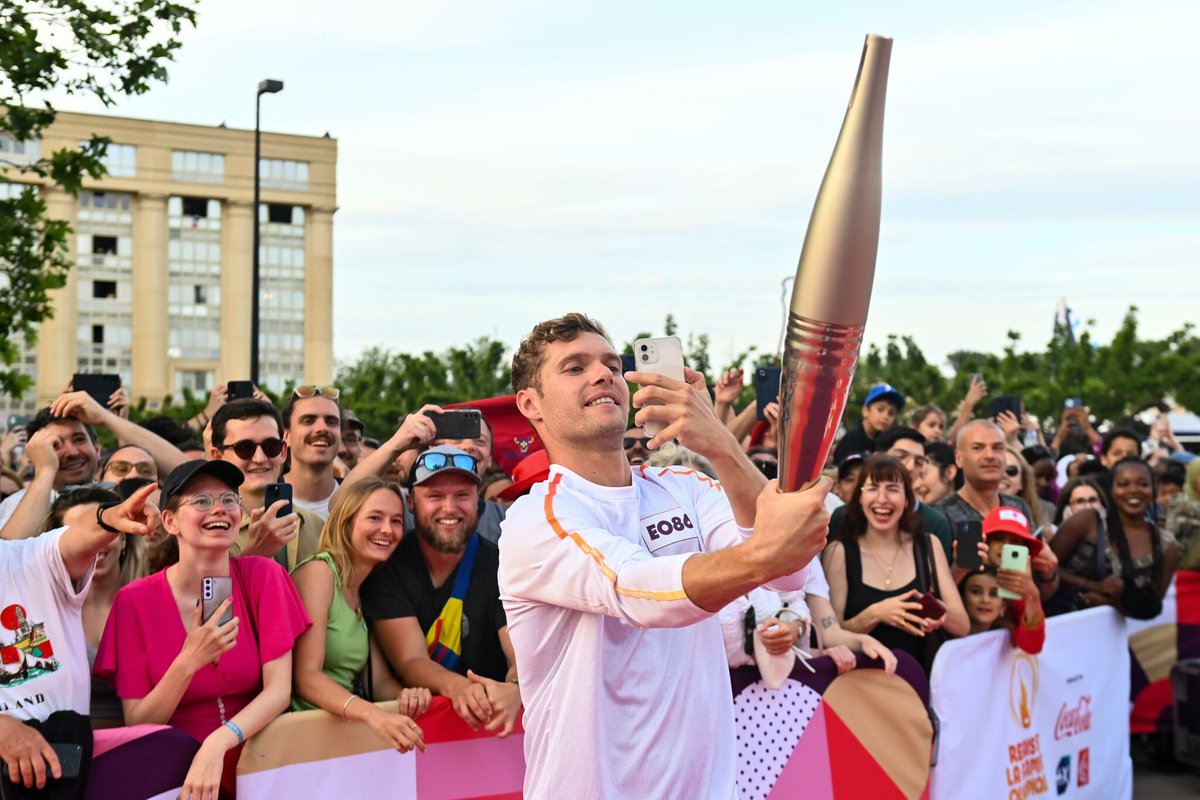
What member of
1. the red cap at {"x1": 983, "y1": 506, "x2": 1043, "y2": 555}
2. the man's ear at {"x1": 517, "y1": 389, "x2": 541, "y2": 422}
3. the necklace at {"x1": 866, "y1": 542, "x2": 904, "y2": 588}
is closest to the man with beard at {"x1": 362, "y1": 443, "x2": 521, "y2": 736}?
the man's ear at {"x1": 517, "y1": 389, "x2": 541, "y2": 422}

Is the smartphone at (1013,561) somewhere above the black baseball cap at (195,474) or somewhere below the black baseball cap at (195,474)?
below

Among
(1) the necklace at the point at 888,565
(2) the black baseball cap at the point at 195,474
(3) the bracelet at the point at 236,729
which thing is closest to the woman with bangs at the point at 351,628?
(3) the bracelet at the point at 236,729

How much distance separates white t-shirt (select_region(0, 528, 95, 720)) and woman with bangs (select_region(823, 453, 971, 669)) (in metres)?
3.64

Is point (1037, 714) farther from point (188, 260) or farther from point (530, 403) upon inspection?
point (188, 260)

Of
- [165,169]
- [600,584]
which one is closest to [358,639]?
[600,584]

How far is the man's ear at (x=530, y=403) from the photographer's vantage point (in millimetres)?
3367

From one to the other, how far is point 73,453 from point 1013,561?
15.6 ft

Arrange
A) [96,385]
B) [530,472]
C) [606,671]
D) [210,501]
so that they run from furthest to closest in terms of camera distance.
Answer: [96,385] → [530,472] → [210,501] → [606,671]

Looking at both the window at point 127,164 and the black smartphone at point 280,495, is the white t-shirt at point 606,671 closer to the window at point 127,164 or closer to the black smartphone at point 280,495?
the black smartphone at point 280,495

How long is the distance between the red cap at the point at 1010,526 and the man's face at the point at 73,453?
4.71 metres

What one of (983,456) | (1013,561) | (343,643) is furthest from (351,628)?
(983,456)

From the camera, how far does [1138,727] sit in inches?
360

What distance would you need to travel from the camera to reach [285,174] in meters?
90.8

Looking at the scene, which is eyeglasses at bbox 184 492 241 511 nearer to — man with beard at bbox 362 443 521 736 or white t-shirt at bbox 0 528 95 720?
white t-shirt at bbox 0 528 95 720
